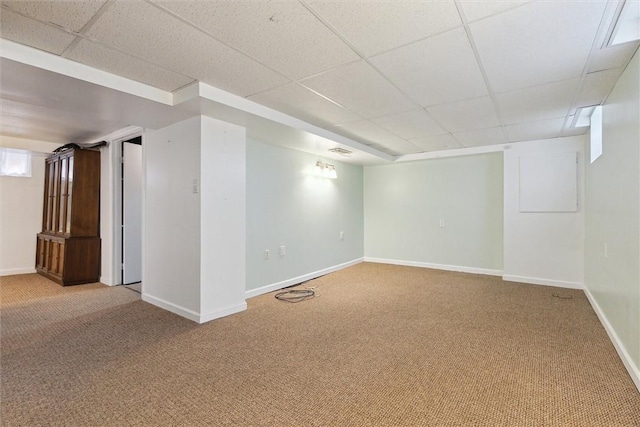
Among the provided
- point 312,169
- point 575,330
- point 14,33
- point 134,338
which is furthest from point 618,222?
point 14,33

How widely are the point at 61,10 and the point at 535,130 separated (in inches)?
196

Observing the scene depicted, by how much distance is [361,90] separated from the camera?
274 centimetres

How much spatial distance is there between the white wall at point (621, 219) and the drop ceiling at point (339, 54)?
313 millimetres

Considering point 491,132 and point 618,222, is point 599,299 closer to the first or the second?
point 618,222

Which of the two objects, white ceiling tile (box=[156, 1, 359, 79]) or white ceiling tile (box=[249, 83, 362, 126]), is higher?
white ceiling tile (box=[249, 83, 362, 126])

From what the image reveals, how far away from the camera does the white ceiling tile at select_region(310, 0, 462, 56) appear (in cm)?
161

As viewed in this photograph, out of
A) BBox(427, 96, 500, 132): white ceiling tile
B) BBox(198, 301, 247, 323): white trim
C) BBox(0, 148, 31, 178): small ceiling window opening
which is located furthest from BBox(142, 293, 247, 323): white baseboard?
BBox(0, 148, 31, 178): small ceiling window opening

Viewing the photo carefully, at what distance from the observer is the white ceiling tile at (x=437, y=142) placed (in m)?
4.44

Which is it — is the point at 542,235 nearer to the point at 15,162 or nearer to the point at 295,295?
the point at 295,295

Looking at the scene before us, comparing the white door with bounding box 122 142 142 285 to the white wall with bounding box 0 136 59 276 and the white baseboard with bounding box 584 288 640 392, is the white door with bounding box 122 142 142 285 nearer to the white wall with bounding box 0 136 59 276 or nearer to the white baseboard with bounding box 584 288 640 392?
the white wall with bounding box 0 136 59 276

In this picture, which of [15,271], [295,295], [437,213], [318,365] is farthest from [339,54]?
[15,271]

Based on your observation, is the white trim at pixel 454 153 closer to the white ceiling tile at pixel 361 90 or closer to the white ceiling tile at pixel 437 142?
the white ceiling tile at pixel 437 142

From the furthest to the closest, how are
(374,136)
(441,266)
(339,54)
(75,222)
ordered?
(441,266) → (75,222) → (374,136) → (339,54)

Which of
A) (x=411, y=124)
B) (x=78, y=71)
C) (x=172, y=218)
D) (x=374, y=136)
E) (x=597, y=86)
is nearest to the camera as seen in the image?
(x=78, y=71)
